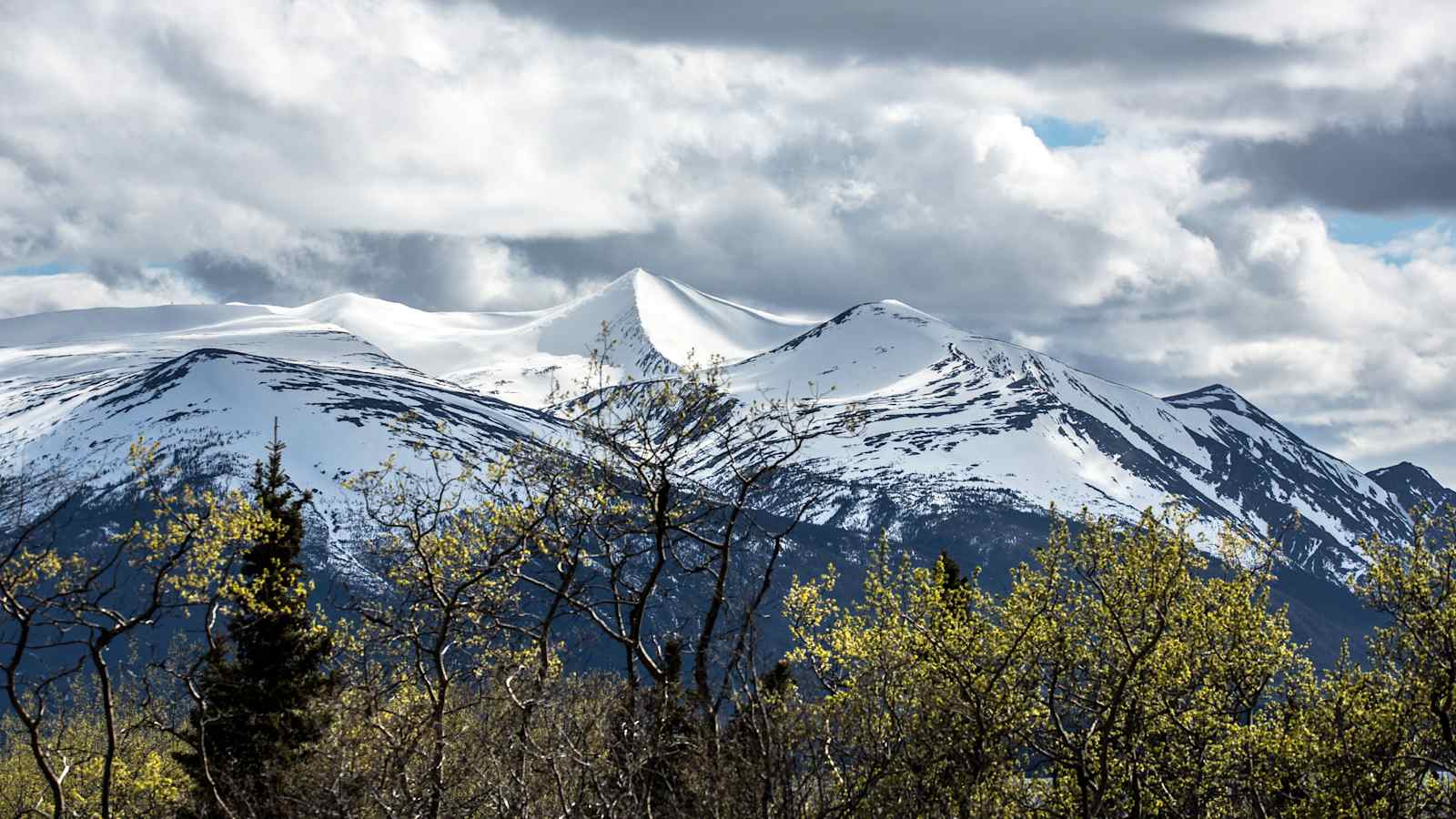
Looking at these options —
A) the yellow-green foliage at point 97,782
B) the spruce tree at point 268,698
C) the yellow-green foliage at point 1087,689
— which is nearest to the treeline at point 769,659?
the yellow-green foliage at point 1087,689

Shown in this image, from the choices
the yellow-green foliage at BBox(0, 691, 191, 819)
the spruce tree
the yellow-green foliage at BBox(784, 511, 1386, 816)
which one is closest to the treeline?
the yellow-green foliage at BBox(784, 511, 1386, 816)

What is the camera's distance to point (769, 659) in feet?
122

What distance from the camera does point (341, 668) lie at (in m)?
41.2

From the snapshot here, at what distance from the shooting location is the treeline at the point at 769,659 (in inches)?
1232

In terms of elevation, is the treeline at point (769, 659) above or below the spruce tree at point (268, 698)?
above

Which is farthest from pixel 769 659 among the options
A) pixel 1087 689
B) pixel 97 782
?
pixel 97 782

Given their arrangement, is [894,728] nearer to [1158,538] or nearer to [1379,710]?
[1158,538]

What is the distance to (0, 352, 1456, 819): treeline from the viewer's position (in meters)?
31.3

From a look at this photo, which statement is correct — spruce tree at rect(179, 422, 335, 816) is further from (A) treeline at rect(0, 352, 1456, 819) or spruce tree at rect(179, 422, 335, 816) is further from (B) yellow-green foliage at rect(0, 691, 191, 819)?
(B) yellow-green foliage at rect(0, 691, 191, 819)

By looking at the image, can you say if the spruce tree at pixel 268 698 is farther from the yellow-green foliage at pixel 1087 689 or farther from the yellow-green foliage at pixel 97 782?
the yellow-green foliage at pixel 1087 689

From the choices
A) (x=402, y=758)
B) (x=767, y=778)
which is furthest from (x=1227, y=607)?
(x=402, y=758)

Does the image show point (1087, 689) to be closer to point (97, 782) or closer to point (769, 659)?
point (769, 659)

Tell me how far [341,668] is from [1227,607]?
25.4 m

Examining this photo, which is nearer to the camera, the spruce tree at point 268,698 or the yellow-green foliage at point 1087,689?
the yellow-green foliage at point 1087,689
